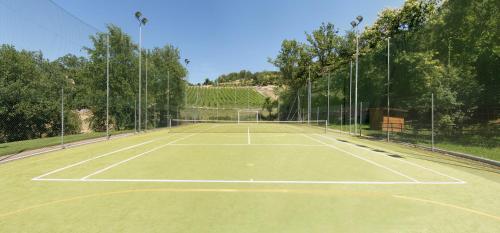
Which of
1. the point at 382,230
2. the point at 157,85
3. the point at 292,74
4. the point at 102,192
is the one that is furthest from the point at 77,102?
the point at 292,74

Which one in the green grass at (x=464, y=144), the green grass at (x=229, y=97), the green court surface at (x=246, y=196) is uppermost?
the green grass at (x=229, y=97)

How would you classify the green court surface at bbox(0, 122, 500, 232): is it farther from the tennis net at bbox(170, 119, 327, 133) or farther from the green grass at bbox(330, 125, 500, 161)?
the tennis net at bbox(170, 119, 327, 133)

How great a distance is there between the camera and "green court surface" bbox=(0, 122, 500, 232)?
5.05 meters

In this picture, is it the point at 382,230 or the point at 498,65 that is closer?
the point at 382,230

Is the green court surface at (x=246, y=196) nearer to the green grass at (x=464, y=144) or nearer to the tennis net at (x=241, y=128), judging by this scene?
the green grass at (x=464, y=144)

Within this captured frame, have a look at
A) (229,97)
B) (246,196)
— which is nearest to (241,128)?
(246,196)

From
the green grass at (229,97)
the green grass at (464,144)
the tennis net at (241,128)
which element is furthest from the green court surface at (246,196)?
the green grass at (229,97)

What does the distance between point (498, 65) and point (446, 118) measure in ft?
22.9

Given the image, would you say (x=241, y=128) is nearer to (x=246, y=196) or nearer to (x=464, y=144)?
(x=464, y=144)

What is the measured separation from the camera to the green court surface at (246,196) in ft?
16.6

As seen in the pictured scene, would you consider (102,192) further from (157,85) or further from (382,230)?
(157,85)

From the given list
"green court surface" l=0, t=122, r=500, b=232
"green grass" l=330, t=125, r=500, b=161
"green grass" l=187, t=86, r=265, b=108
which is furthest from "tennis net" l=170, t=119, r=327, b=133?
"green grass" l=187, t=86, r=265, b=108

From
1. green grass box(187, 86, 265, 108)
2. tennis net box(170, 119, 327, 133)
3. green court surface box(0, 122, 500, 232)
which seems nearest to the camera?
green court surface box(0, 122, 500, 232)

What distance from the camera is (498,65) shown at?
73.3 feet
